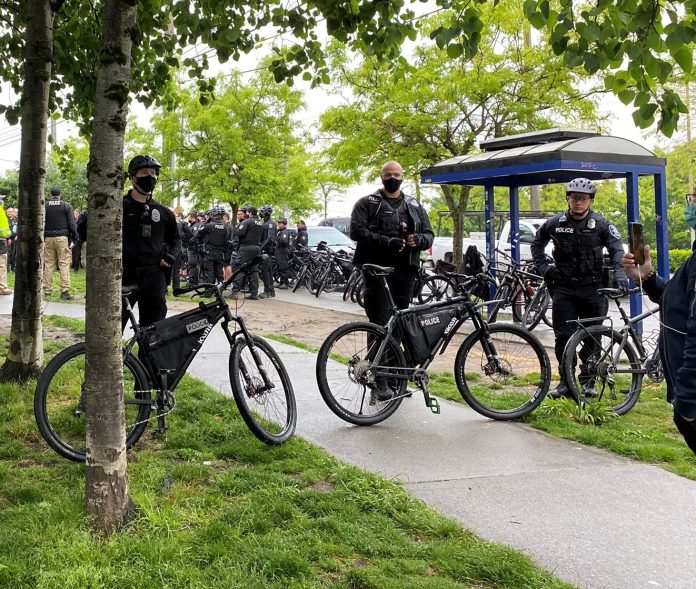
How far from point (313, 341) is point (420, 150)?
8058 millimetres

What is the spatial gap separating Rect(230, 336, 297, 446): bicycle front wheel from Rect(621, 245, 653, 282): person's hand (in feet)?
8.34

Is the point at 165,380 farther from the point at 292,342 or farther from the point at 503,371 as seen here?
the point at 292,342

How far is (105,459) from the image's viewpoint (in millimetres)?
3596

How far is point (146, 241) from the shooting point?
5516 millimetres

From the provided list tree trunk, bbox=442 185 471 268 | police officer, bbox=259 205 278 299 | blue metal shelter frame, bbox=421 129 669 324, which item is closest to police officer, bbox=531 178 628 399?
blue metal shelter frame, bbox=421 129 669 324

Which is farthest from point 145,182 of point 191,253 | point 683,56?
point 191,253

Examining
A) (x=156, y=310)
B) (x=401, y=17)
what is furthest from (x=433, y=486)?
(x=401, y=17)

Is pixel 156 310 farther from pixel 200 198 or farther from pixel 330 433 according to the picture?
pixel 200 198

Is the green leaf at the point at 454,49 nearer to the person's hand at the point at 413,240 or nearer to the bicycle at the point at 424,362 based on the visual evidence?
the bicycle at the point at 424,362

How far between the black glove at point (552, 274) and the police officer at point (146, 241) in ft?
10.5

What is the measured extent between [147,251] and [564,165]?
689 cm

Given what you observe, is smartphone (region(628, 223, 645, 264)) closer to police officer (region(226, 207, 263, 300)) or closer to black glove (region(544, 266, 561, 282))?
black glove (region(544, 266, 561, 282))

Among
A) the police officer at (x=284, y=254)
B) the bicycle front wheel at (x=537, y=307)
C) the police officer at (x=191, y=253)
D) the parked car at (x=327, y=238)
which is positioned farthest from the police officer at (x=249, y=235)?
the parked car at (x=327, y=238)

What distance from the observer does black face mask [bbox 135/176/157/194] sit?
5371 millimetres
